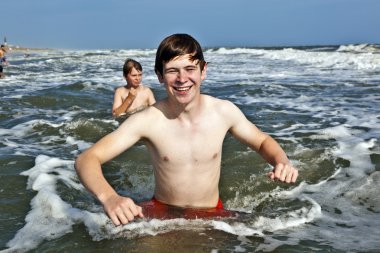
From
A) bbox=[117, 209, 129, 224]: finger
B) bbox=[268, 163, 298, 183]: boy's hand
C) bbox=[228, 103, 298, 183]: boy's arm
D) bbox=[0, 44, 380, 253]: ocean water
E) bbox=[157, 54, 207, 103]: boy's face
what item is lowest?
bbox=[0, 44, 380, 253]: ocean water

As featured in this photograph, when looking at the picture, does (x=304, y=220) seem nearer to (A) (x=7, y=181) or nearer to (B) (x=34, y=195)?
(B) (x=34, y=195)

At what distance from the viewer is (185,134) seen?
315 cm

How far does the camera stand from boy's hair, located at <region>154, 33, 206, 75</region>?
286cm

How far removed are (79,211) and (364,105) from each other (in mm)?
6571

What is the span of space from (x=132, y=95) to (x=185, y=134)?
4.24m

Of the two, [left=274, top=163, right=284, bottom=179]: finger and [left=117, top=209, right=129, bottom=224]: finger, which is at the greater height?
[left=274, top=163, right=284, bottom=179]: finger

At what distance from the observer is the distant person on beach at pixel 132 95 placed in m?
7.36

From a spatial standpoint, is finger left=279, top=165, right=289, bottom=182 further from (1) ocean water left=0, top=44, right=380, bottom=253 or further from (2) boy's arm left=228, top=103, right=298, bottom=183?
(1) ocean water left=0, top=44, right=380, bottom=253

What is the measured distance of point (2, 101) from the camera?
9.97 metres

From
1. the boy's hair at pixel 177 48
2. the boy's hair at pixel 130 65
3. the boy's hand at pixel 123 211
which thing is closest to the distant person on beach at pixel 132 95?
the boy's hair at pixel 130 65

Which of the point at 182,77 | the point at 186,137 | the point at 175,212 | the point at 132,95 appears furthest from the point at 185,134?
the point at 132,95

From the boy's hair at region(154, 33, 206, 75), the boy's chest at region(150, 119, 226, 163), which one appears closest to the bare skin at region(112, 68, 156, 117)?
the boy's chest at region(150, 119, 226, 163)

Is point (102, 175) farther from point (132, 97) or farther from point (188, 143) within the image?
point (132, 97)

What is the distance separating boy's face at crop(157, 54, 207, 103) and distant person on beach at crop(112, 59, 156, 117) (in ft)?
14.4
